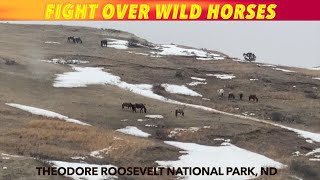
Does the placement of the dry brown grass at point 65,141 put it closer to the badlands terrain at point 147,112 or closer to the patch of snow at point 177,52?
the badlands terrain at point 147,112

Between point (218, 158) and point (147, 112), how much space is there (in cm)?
1327

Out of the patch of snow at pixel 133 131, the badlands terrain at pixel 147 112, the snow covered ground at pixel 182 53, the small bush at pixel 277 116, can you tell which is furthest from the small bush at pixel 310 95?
the patch of snow at pixel 133 131

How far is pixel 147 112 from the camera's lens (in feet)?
149

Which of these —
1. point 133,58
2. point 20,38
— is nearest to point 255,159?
point 133,58

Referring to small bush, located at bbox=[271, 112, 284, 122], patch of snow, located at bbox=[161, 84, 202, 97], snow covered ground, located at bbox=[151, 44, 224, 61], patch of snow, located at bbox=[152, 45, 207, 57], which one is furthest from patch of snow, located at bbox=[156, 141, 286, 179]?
patch of snow, located at bbox=[152, 45, 207, 57]

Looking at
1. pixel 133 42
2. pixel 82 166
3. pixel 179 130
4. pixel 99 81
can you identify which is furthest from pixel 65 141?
pixel 133 42

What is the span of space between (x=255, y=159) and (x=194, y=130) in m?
7.31

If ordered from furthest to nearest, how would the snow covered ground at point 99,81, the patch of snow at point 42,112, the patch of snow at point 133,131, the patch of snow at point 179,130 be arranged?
1. the snow covered ground at point 99,81
2. the patch of snow at point 42,112
3. the patch of snow at point 179,130
4. the patch of snow at point 133,131

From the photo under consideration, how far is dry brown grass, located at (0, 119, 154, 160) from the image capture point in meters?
30.3

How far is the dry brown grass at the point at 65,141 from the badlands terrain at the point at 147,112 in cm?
7

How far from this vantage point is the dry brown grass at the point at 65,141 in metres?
30.3

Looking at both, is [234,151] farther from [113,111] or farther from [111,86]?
[111,86]

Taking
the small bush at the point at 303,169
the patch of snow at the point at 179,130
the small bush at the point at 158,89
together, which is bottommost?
the small bush at the point at 303,169

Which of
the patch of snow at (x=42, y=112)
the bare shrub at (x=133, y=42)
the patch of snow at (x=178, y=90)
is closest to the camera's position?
the patch of snow at (x=42, y=112)
